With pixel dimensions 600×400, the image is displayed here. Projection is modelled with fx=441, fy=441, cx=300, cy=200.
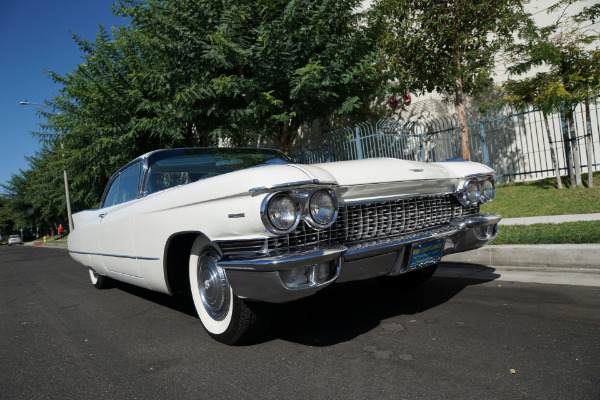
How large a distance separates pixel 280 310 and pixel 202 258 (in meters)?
1.09

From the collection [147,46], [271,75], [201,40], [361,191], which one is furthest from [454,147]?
[361,191]

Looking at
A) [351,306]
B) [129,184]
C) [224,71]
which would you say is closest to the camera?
[351,306]

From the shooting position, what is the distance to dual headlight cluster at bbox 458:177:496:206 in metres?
3.67

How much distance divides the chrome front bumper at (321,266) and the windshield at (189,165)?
4.57 feet

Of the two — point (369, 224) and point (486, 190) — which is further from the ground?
point (486, 190)

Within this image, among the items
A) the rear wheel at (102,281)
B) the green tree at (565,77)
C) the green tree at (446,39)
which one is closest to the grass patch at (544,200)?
the green tree at (565,77)

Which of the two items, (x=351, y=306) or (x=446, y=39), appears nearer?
(x=351, y=306)

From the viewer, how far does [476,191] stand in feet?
12.4

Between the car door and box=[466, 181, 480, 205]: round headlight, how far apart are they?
9.58ft

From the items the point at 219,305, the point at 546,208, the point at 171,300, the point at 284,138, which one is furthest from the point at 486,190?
the point at 284,138

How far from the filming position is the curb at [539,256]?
4.51 metres

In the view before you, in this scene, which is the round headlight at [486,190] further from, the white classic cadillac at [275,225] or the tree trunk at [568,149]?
the tree trunk at [568,149]

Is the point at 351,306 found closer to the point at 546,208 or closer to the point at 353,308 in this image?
the point at 353,308

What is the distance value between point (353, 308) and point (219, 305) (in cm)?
125
